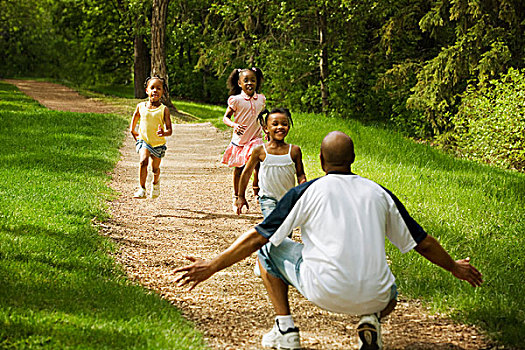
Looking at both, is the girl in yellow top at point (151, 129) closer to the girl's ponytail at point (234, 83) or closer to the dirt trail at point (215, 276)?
the dirt trail at point (215, 276)

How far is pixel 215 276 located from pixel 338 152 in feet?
8.21

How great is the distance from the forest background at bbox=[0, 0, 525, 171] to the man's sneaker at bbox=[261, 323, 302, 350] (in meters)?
11.7

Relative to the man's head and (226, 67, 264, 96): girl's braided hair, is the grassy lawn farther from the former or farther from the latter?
(226, 67, 264, 96): girl's braided hair

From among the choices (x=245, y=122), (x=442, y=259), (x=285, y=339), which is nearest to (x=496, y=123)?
(x=245, y=122)

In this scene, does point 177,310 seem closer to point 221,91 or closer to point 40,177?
point 40,177

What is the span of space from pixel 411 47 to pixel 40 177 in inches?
640

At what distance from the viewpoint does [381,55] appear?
22.0 m

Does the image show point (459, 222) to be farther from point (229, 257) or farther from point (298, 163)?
point (229, 257)

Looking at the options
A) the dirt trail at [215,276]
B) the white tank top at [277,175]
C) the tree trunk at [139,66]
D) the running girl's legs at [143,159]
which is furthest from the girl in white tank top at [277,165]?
the tree trunk at [139,66]

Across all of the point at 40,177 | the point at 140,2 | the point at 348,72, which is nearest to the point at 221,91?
the point at 140,2

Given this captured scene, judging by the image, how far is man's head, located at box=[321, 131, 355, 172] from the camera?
376cm

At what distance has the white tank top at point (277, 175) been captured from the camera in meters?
6.08

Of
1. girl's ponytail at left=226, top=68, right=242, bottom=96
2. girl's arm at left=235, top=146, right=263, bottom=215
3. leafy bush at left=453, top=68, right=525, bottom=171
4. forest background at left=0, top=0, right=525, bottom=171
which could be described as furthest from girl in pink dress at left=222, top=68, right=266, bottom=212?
forest background at left=0, top=0, right=525, bottom=171

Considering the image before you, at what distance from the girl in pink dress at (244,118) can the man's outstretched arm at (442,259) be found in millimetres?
4646
